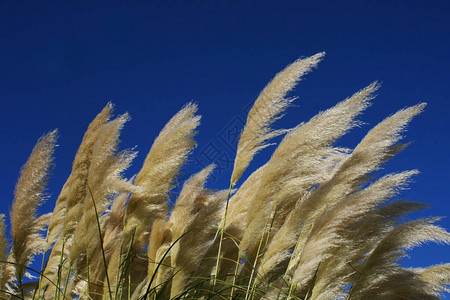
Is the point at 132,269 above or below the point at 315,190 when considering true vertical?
below

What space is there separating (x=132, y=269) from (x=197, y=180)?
2.57 ft

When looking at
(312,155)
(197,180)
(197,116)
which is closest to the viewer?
(312,155)

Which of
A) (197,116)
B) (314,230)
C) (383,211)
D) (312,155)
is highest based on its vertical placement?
(197,116)

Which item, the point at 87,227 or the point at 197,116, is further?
the point at 197,116

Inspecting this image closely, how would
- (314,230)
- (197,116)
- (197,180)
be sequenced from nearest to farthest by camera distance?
1. (314,230)
2. (197,116)
3. (197,180)

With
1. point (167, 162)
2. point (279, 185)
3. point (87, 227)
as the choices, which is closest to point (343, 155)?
point (279, 185)

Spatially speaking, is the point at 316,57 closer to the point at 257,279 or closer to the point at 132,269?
the point at 257,279

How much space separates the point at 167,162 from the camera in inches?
90.5

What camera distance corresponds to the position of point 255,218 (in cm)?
218

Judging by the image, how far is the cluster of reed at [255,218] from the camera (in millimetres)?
2150

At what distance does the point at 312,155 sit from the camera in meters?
2.23

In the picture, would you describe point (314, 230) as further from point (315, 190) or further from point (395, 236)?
point (395, 236)

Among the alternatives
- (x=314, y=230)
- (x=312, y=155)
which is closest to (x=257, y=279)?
(x=314, y=230)

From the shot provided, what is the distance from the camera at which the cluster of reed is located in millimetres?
2150
